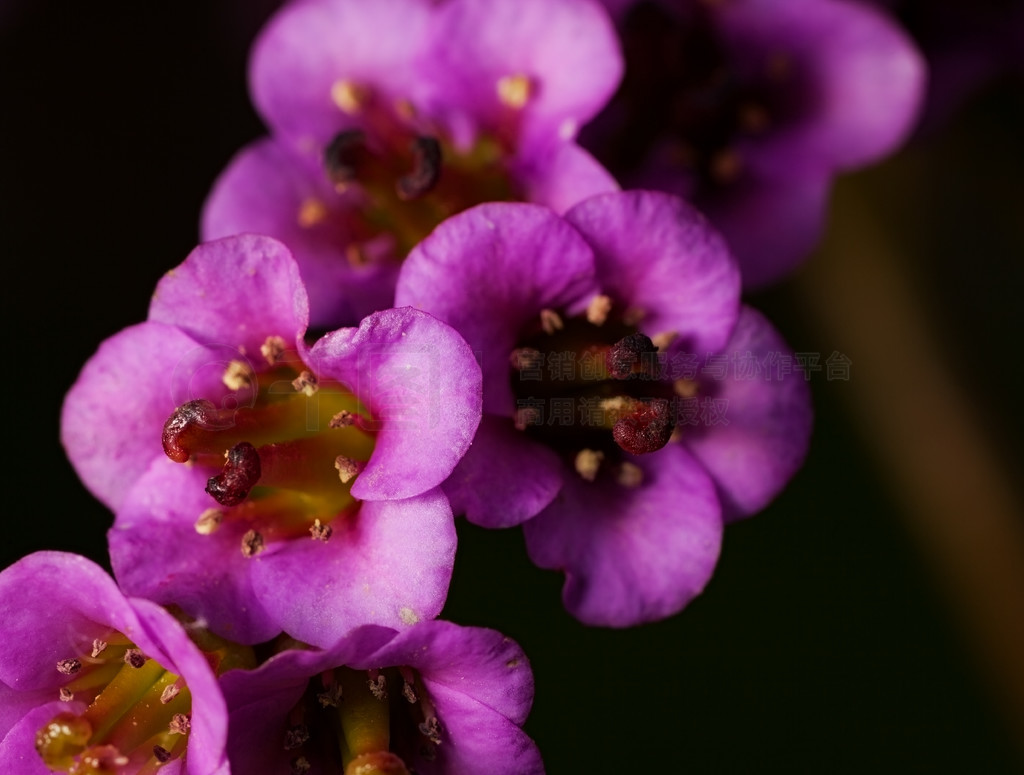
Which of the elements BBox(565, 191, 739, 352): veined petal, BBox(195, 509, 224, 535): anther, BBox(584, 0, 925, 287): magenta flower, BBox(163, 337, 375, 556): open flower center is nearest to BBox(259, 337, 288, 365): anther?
BBox(163, 337, 375, 556): open flower center

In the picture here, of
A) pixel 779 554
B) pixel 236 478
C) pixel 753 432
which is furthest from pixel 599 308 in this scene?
pixel 779 554

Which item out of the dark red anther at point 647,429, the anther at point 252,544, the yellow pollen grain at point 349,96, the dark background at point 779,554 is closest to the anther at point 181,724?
the anther at point 252,544

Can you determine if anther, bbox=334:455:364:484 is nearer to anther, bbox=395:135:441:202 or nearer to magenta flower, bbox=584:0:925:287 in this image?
anther, bbox=395:135:441:202

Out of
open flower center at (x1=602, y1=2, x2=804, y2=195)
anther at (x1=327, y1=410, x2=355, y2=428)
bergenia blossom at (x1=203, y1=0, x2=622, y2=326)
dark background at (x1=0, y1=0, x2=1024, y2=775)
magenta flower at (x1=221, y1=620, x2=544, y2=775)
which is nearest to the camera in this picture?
magenta flower at (x1=221, y1=620, x2=544, y2=775)

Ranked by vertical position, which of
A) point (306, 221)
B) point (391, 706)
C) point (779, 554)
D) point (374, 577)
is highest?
point (306, 221)

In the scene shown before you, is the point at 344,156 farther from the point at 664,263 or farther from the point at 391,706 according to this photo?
the point at 391,706

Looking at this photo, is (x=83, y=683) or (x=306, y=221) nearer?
(x=83, y=683)
